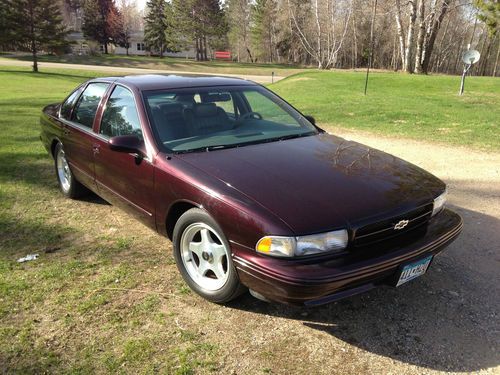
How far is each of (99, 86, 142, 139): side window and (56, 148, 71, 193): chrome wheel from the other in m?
1.34

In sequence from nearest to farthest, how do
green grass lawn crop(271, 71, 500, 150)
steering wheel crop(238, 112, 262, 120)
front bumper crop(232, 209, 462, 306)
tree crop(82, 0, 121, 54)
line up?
front bumper crop(232, 209, 462, 306) → steering wheel crop(238, 112, 262, 120) → green grass lawn crop(271, 71, 500, 150) → tree crop(82, 0, 121, 54)

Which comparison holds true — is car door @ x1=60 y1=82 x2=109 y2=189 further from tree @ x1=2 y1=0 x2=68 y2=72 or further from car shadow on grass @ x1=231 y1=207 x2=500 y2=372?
tree @ x1=2 y1=0 x2=68 y2=72

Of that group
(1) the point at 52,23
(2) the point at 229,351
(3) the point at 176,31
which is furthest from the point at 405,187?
(3) the point at 176,31

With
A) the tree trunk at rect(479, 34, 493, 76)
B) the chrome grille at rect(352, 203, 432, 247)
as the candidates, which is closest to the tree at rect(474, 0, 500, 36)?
the tree trunk at rect(479, 34, 493, 76)

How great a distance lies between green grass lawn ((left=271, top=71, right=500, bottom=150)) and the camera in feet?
31.2

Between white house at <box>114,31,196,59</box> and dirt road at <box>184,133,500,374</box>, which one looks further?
white house at <box>114,31,196,59</box>

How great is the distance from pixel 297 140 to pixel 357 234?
1.40 meters

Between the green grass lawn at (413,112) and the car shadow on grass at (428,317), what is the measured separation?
5.69 meters

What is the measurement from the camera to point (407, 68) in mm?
28266

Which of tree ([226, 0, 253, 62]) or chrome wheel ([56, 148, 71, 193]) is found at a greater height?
tree ([226, 0, 253, 62])

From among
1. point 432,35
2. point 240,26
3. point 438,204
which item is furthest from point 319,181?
point 240,26

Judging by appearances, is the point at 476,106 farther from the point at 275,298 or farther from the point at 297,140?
the point at 275,298

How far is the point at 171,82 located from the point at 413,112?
32.4 feet

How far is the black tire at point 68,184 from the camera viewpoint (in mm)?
5062
